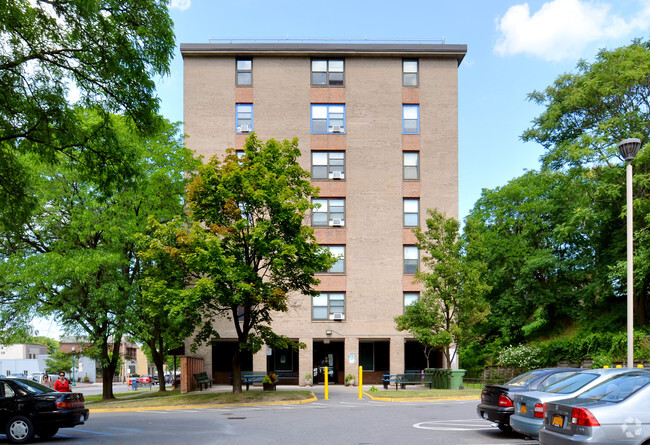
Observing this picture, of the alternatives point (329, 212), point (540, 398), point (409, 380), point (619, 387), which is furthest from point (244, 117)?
point (619, 387)

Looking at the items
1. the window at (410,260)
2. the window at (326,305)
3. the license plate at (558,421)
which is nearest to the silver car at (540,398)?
the license plate at (558,421)

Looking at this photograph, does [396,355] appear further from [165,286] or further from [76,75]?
[76,75]

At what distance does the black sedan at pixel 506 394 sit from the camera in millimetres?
13977

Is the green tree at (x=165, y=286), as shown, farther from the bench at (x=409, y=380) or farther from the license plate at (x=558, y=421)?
the license plate at (x=558, y=421)

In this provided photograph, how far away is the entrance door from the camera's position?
44.2 m

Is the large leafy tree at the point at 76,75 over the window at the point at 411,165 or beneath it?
beneath

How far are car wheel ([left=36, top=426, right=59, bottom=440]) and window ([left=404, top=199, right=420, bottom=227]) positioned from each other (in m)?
29.7

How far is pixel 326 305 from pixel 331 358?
15.0ft

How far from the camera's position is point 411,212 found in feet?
140

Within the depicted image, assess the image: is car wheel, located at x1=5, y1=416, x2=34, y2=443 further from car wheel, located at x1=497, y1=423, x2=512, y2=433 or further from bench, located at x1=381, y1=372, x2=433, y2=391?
bench, located at x1=381, y1=372, x2=433, y2=391

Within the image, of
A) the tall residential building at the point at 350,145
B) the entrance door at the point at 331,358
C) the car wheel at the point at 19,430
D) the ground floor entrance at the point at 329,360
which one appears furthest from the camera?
the entrance door at the point at 331,358

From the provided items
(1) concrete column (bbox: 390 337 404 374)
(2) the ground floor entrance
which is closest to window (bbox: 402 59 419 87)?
(1) concrete column (bbox: 390 337 404 374)

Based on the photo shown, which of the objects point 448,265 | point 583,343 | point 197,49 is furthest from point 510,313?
point 197,49

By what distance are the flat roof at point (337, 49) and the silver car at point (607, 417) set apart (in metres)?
36.3
